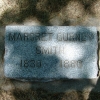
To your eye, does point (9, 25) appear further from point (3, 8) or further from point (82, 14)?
point (82, 14)

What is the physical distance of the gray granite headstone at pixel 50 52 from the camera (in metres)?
3.94

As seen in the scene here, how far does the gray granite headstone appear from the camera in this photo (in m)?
3.94

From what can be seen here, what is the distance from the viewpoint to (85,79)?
4016 mm

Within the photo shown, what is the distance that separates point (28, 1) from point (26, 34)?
0.52 m

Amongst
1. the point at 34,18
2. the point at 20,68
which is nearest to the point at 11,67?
the point at 20,68

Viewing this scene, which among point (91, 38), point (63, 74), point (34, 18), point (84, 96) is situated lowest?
point (84, 96)

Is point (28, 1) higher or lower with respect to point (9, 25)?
higher

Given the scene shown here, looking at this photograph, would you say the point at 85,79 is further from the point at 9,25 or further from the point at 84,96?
the point at 9,25

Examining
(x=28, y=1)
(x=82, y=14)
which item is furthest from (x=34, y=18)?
(x=82, y=14)

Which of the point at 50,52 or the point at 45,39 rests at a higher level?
the point at 45,39

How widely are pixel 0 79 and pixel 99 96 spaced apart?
1382 millimetres

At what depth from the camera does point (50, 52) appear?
13.0ft

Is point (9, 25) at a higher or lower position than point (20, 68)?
higher

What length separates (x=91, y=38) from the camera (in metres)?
3.94
